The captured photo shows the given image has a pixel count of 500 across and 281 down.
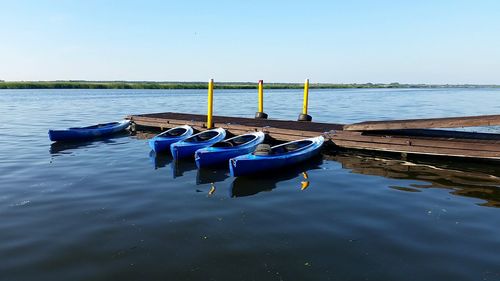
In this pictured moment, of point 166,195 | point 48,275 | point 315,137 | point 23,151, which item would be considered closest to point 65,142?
point 23,151

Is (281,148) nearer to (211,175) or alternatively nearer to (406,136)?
(211,175)

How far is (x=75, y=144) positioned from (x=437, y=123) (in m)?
17.4

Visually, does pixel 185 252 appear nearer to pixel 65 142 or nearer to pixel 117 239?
pixel 117 239

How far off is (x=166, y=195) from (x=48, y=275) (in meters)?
4.53

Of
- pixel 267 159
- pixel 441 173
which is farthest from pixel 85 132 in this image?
pixel 441 173

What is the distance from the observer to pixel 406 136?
15836 millimetres

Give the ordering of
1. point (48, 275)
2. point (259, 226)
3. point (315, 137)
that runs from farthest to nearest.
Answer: point (315, 137) → point (259, 226) → point (48, 275)

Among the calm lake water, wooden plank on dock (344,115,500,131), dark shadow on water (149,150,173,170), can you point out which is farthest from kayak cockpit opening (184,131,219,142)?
wooden plank on dock (344,115,500,131)

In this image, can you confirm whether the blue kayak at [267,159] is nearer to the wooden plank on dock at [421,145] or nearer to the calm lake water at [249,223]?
the calm lake water at [249,223]

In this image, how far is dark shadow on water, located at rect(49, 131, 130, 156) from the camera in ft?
56.4

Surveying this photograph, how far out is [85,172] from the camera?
42.6 ft

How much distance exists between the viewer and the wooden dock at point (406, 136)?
1289 cm

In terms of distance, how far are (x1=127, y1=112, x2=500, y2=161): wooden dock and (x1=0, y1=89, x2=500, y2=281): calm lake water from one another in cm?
73

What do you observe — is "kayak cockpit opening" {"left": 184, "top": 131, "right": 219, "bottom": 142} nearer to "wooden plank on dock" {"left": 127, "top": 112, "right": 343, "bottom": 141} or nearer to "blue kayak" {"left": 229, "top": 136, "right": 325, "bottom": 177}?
"wooden plank on dock" {"left": 127, "top": 112, "right": 343, "bottom": 141}
